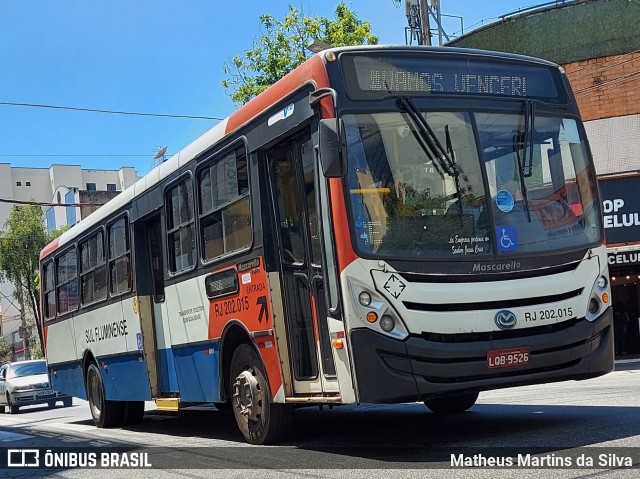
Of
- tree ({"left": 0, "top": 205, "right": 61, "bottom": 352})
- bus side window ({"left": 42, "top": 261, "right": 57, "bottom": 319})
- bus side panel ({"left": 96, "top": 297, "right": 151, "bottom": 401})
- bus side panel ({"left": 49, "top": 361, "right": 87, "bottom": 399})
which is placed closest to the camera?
bus side panel ({"left": 96, "top": 297, "right": 151, "bottom": 401})

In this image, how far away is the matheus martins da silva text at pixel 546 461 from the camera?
19.9 ft

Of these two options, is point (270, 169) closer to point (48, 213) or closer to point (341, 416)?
point (341, 416)

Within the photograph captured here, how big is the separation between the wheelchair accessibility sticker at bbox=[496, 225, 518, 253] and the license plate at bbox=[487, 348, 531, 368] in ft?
2.67

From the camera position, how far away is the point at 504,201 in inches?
294

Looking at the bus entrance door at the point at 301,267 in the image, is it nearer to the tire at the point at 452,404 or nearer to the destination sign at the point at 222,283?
the destination sign at the point at 222,283

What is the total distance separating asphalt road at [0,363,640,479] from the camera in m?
6.38

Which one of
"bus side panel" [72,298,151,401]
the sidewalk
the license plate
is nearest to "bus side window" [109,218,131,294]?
"bus side panel" [72,298,151,401]

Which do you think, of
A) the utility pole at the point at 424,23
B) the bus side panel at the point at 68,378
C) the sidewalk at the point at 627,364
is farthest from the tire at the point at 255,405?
the utility pole at the point at 424,23

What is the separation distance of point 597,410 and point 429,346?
324cm

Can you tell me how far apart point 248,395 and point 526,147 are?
11.6 ft

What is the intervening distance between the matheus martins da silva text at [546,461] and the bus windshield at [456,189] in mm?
1584

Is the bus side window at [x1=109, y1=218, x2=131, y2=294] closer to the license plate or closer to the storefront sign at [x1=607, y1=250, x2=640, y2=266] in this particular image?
the license plate

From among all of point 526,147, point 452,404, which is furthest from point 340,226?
point 452,404

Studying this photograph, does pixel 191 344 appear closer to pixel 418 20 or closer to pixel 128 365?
pixel 128 365
